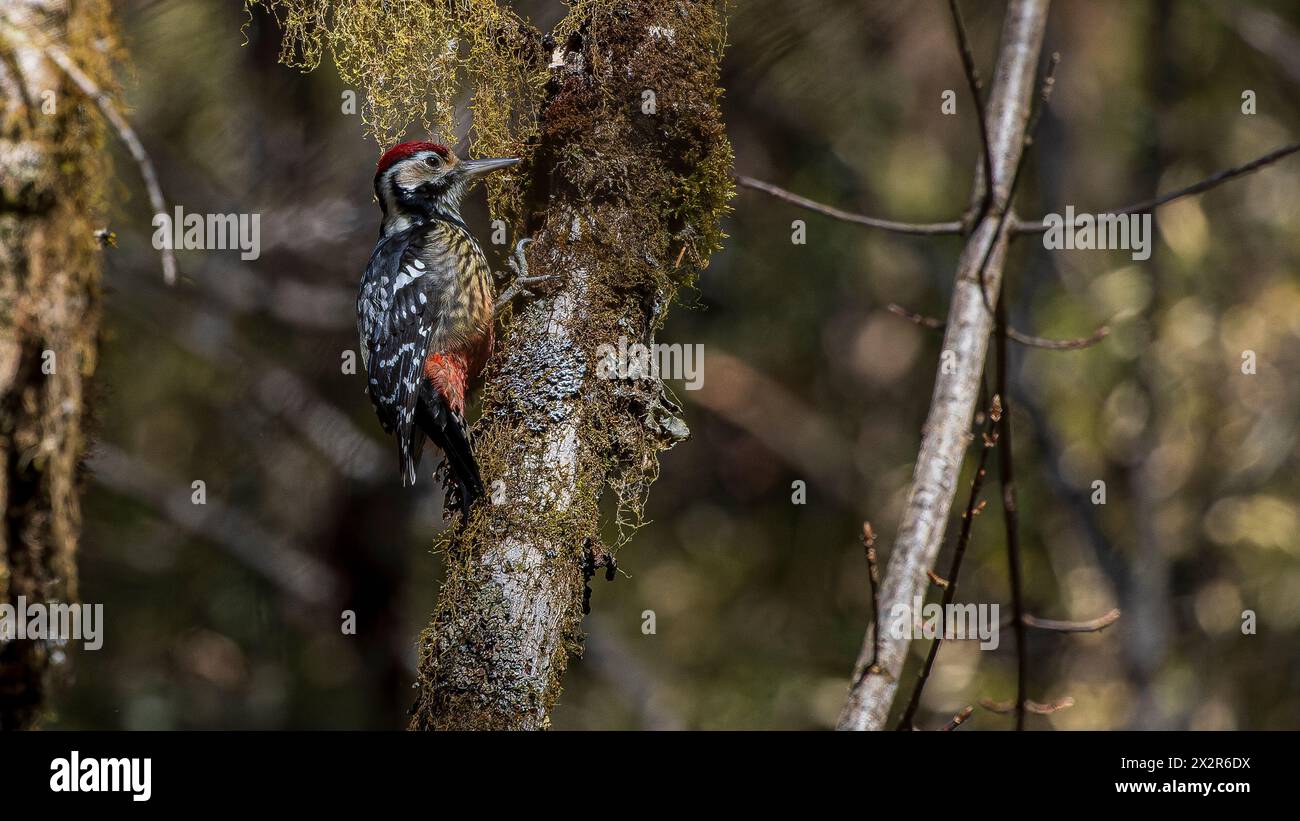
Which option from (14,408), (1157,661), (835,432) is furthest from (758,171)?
(14,408)

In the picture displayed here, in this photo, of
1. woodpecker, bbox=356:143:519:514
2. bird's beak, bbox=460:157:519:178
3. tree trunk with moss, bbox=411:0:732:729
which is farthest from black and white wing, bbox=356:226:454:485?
tree trunk with moss, bbox=411:0:732:729

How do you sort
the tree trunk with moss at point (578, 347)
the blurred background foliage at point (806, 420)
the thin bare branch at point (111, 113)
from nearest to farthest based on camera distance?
the thin bare branch at point (111, 113) → the tree trunk with moss at point (578, 347) → the blurred background foliage at point (806, 420)

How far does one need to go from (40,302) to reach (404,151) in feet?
6.04

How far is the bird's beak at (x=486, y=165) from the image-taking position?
3.28 metres

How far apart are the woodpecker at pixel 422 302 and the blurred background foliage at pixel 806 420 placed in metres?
2.55

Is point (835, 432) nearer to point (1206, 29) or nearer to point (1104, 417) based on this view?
point (1104, 417)

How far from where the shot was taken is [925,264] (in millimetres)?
7680

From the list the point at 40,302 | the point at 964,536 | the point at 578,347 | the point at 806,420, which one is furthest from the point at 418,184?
the point at 806,420

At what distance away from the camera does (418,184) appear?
13.2 feet

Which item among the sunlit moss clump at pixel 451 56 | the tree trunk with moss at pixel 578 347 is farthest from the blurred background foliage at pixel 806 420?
the tree trunk with moss at pixel 578 347

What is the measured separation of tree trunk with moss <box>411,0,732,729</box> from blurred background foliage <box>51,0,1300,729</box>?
3.15m

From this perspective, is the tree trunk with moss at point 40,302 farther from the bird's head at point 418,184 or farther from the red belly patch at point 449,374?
the bird's head at point 418,184

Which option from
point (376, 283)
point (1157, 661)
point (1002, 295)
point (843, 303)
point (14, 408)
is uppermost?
point (843, 303)

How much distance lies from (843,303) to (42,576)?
21.2 feet
